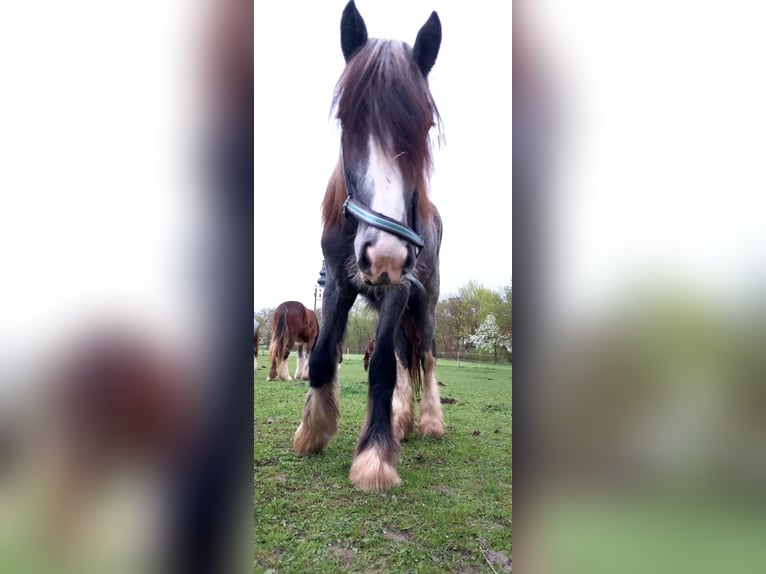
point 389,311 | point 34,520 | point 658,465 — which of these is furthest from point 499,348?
point 34,520

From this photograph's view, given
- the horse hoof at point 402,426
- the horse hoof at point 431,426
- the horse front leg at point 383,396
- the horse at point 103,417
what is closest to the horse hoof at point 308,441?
the horse front leg at point 383,396

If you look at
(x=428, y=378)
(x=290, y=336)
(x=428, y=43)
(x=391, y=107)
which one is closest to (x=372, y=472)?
(x=428, y=378)

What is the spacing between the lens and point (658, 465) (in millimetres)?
1418

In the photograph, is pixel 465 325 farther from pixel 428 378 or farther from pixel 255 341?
pixel 255 341

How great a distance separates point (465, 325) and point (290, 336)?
0.81m

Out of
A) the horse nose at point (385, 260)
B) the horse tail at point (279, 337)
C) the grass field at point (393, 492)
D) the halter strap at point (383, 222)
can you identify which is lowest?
the grass field at point (393, 492)

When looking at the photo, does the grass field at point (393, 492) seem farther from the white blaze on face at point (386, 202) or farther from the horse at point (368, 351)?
the white blaze on face at point (386, 202)

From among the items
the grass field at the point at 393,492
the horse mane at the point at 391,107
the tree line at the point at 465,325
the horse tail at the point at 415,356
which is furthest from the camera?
the horse tail at the point at 415,356

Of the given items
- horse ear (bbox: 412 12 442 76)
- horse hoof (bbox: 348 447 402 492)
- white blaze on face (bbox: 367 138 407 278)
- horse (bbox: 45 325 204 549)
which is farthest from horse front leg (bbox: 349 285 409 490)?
horse ear (bbox: 412 12 442 76)

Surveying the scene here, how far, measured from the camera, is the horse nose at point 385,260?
4.81ft

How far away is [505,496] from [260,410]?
1.09 meters

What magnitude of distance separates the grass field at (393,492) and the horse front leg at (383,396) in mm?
46

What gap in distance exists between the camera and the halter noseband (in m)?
1.48

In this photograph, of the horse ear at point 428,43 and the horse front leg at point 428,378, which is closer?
the horse ear at point 428,43
